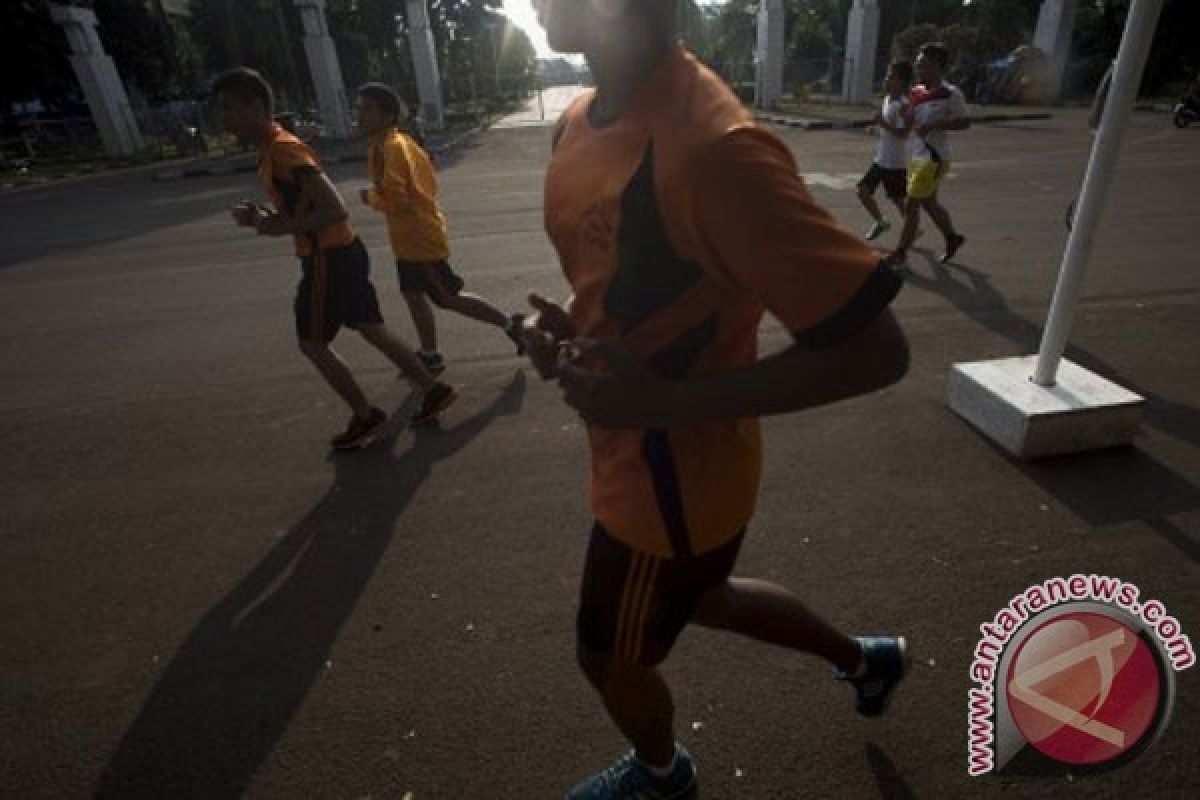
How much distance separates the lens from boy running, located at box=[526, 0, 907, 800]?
3.48 ft

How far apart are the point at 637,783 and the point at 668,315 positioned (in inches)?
52.5

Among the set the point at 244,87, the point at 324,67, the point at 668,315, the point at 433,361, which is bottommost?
the point at 433,361

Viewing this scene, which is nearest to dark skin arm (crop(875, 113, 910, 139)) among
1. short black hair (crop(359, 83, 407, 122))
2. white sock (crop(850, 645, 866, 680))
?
short black hair (crop(359, 83, 407, 122))

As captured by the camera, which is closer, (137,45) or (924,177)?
(924,177)

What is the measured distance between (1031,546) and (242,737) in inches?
120

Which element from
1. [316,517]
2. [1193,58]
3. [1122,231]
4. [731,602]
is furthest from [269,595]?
[1193,58]

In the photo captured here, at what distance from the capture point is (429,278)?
16.1 feet

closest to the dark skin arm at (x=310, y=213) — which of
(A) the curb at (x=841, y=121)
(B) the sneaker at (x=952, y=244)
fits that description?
(B) the sneaker at (x=952, y=244)

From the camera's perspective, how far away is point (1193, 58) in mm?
32406

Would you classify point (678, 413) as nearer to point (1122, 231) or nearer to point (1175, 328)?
point (1175, 328)

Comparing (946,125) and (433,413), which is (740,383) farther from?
(946,125)

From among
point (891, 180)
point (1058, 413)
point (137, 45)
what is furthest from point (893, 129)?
point (137, 45)

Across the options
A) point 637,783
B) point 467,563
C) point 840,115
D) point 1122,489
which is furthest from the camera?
point 840,115

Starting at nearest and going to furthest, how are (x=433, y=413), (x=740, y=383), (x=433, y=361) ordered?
(x=740, y=383) → (x=433, y=413) → (x=433, y=361)
